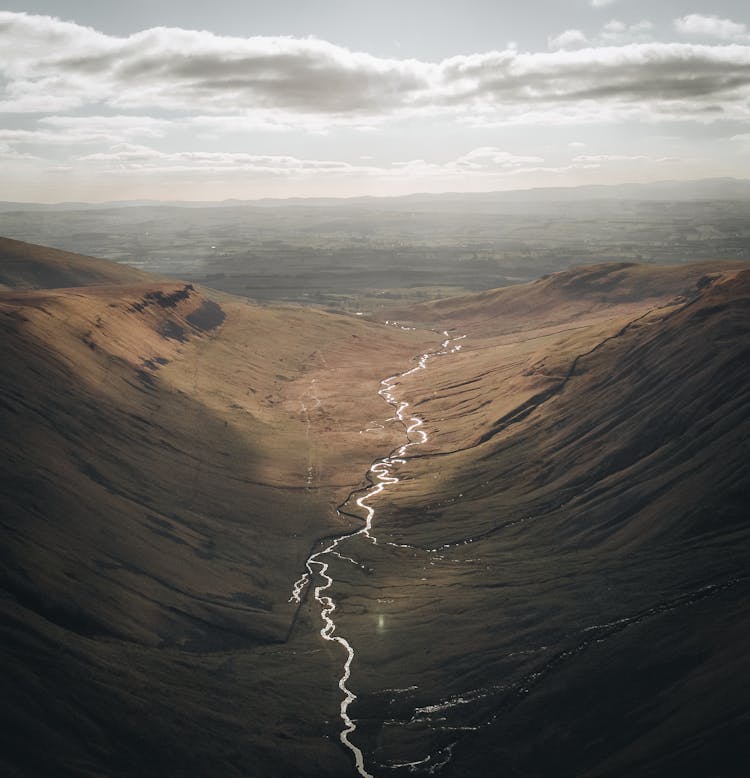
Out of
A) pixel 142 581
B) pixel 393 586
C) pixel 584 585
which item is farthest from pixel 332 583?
pixel 584 585

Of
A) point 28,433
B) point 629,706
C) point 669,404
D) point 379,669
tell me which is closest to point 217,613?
point 379,669

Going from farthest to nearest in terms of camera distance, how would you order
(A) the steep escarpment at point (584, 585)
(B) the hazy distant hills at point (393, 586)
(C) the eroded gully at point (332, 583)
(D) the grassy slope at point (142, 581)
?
(C) the eroded gully at point (332, 583) < (A) the steep escarpment at point (584, 585) < (B) the hazy distant hills at point (393, 586) < (D) the grassy slope at point (142, 581)

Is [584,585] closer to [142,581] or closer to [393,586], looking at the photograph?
[393,586]

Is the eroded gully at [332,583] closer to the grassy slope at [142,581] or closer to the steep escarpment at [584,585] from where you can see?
the grassy slope at [142,581]

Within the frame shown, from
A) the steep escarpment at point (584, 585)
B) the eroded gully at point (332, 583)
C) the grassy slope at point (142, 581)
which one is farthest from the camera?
the eroded gully at point (332, 583)

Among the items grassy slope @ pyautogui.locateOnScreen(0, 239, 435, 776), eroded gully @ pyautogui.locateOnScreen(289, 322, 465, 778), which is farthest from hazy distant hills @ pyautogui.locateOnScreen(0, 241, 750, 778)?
eroded gully @ pyautogui.locateOnScreen(289, 322, 465, 778)

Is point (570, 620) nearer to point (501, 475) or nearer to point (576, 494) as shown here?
point (576, 494)

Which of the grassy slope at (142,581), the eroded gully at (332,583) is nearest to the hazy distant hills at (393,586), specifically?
the grassy slope at (142,581)

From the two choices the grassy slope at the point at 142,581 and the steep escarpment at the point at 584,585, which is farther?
the steep escarpment at the point at 584,585

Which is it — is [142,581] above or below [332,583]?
above
